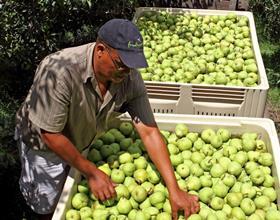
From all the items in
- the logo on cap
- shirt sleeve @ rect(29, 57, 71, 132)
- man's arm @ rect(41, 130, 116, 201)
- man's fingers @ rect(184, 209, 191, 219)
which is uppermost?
the logo on cap

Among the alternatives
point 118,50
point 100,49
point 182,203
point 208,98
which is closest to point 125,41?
point 118,50

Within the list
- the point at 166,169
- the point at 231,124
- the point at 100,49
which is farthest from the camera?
the point at 231,124

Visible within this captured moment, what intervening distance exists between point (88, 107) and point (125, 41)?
Answer: 0.66 metres

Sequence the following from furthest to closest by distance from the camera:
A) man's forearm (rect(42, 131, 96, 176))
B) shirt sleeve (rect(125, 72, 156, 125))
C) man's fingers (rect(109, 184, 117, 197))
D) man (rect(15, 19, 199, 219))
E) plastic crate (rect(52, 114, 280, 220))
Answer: plastic crate (rect(52, 114, 280, 220)), shirt sleeve (rect(125, 72, 156, 125)), man's fingers (rect(109, 184, 117, 197)), man's forearm (rect(42, 131, 96, 176)), man (rect(15, 19, 199, 219))

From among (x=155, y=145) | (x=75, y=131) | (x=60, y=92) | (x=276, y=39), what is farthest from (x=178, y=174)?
(x=276, y=39)

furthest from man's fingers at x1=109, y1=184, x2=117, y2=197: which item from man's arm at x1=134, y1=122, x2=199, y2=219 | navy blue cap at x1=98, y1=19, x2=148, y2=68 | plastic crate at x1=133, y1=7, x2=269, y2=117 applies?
plastic crate at x1=133, y1=7, x2=269, y2=117

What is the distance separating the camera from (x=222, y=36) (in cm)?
566

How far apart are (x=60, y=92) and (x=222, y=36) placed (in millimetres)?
3266

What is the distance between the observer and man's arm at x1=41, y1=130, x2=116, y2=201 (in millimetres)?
2969

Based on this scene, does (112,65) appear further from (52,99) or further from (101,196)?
(101,196)

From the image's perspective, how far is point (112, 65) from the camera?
2.72 meters

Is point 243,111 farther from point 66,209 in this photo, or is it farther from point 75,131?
Answer: point 66,209

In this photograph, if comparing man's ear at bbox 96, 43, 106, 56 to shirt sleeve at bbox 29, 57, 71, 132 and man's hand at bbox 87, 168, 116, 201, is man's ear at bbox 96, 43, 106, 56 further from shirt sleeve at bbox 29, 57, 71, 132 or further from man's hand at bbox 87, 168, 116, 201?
man's hand at bbox 87, 168, 116, 201

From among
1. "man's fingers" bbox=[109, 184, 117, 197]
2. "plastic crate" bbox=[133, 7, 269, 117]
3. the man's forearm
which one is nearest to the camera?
the man's forearm
